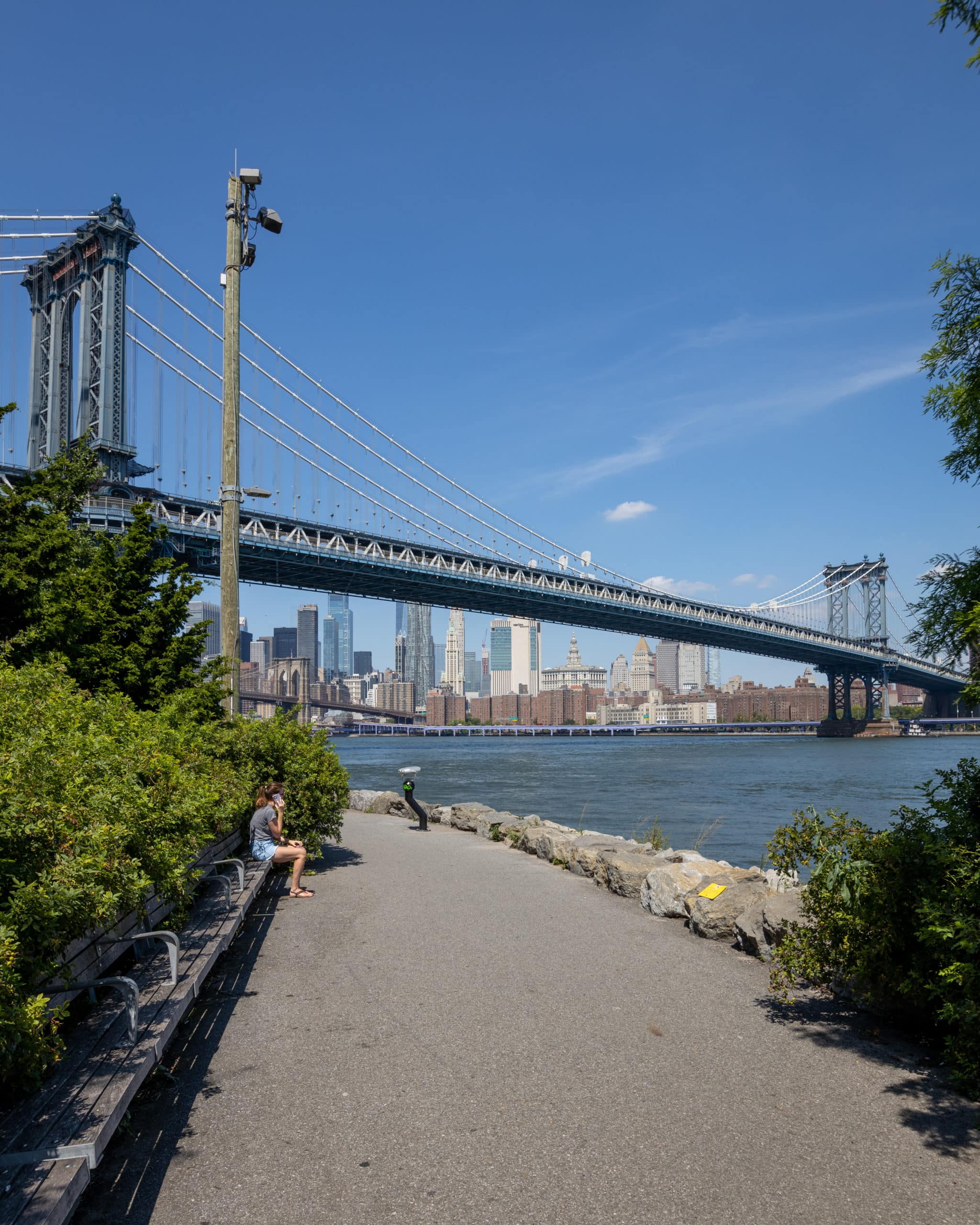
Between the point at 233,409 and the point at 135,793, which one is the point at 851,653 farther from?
the point at 135,793

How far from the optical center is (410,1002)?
5.08 m

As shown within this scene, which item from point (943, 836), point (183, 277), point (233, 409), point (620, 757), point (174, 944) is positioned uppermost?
point (183, 277)

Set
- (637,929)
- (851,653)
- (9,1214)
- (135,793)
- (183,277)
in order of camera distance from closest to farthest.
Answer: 1. (9,1214)
2. (135,793)
3. (637,929)
4. (183,277)
5. (851,653)

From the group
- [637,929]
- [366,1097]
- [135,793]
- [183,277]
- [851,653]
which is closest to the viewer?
[366,1097]

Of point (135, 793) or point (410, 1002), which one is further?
point (410, 1002)

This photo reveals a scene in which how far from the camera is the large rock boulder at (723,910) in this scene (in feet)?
21.6

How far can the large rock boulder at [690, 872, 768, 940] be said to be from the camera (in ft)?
21.6

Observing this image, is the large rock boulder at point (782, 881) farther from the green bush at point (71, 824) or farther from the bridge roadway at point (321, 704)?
the bridge roadway at point (321, 704)

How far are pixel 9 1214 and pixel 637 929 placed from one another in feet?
17.0

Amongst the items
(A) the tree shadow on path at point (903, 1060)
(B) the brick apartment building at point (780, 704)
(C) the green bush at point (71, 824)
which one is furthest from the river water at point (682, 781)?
(B) the brick apartment building at point (780, 704)

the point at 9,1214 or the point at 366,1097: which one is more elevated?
the point at 9,1214

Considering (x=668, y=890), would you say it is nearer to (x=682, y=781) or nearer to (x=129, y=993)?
(x=129, y=993)

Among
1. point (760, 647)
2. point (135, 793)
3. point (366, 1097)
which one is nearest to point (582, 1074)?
point (366, 1097)

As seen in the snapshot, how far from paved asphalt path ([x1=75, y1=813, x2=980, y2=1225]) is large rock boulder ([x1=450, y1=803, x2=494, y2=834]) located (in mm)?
7486
